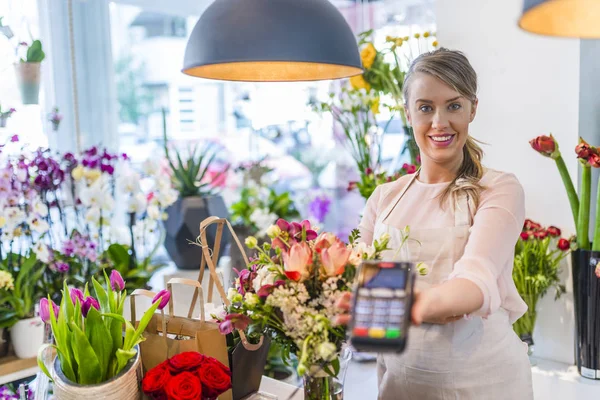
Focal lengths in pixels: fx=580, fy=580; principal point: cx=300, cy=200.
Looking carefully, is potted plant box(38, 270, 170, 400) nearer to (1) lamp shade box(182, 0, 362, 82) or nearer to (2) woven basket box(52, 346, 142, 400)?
(2) woven basket box(52, 346, 142, 400)

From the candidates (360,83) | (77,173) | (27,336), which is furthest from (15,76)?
(360,83)

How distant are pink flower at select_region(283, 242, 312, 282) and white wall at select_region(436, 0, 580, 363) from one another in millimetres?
1512

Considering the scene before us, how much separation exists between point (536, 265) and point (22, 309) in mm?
1905

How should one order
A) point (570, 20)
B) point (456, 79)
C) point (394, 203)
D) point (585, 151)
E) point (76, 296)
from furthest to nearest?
point (585, 151), point (394, 203), point (456, 79), point (76, 296), point (570, 20)

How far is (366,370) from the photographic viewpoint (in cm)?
250

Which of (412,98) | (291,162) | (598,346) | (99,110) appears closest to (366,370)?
(598,346)

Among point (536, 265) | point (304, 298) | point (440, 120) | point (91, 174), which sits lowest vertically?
point (536, 265)

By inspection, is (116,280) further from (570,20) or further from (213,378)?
(570,20)

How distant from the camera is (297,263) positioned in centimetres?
98

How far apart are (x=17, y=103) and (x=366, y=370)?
6.40 ft

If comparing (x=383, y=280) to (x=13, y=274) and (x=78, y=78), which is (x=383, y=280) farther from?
(x=78, y=78)

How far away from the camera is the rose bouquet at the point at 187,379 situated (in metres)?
1.07

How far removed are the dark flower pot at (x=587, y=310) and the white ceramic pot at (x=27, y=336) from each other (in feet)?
6.35

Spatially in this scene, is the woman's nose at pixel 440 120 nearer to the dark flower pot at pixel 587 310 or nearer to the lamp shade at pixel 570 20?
the lamp shade at pixel 570 20
